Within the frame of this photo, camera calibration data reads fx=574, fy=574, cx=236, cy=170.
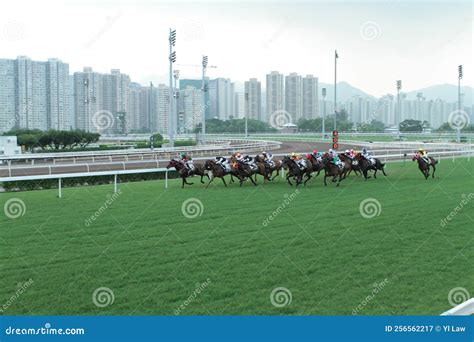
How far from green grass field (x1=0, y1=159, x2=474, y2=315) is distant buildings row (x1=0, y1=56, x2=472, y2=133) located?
583cm

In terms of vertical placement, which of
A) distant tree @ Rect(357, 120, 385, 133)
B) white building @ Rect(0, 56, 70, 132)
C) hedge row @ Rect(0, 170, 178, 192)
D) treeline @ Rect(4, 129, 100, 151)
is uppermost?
white building @ Rect(0, 56, 70, 132)

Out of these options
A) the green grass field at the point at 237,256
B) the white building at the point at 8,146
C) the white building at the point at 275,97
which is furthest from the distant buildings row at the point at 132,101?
the green grass field at the point at 237,256

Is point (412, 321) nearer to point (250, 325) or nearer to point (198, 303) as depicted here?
point (250, 325)

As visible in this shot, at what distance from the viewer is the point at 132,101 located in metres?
42.0

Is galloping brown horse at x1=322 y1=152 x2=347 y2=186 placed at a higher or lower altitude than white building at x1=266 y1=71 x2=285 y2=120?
lower

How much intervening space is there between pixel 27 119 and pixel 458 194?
55.2 ft

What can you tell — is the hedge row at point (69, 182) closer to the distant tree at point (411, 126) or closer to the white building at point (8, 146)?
the white building at point (8, 146)

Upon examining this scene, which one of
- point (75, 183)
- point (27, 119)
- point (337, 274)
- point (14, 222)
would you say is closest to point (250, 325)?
point (337, 274)

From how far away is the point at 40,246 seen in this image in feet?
20.1

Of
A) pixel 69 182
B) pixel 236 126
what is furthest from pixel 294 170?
pixel 236 126

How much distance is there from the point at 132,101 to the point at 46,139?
14.4 m

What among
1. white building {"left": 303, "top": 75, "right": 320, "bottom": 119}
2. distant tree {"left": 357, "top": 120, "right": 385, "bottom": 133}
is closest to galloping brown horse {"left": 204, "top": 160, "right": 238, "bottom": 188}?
white building {"left": 303, "top": 75, "right": 320, "bottom": 119}

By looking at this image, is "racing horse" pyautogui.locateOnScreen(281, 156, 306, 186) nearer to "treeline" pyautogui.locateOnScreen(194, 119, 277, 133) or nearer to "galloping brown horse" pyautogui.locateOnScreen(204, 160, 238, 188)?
"galloping brown horse" pyautogui.locateOnScreen(204, 160, 238, 188)

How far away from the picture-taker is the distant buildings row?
19.4 m
